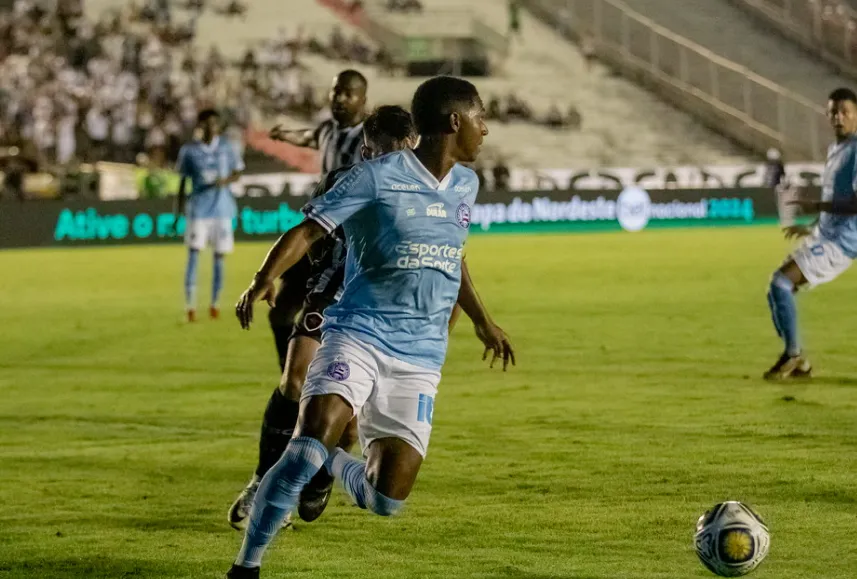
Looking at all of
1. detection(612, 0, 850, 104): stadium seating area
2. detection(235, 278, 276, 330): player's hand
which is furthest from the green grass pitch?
detection(612, 0, 850, 104): stadium seating area

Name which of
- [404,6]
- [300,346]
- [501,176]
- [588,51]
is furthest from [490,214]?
[300,346]

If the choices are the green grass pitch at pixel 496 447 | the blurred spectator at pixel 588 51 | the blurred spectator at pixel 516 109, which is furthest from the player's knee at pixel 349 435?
the blurred spectator at pixel 588 51

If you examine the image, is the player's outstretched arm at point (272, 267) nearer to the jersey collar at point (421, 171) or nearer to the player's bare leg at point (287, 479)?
the player's bare leg at point (287, 479)

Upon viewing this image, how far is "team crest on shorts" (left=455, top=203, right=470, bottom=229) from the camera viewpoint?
6082 mm

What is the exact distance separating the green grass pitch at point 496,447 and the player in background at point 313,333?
22 cm

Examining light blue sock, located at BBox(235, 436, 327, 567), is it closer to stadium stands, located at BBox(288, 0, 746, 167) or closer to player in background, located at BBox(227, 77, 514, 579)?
player in background, located at BBox(227, 77, 514, 579)

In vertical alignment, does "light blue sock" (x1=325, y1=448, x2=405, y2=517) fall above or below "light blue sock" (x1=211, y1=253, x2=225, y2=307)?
below

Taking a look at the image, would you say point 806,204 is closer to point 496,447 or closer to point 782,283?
point 782,283

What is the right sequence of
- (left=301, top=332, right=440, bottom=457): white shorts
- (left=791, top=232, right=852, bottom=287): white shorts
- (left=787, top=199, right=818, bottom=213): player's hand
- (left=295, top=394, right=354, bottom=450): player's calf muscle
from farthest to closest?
1. (left=791, top=232, right=852, bottom=287): white shorts
2. (left=787, top=199, right=818, bottom=213): player's hand
3. (left=301, top=332, right=440, bottom=457): white shorts
4. (left=295, top=394, right=354, bottom=450): player's calf muscle

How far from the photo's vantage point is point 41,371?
551 inches

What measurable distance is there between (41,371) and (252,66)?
87.9ft

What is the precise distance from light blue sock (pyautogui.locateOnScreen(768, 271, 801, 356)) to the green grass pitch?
0.45 m

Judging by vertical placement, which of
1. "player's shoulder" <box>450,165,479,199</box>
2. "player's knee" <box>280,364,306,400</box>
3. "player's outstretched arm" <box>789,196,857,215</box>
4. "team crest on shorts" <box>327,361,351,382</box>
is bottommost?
"player's knee" <box>280,364,306,400</box>

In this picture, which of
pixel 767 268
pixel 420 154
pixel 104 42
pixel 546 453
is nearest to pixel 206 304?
pixel 767 268
